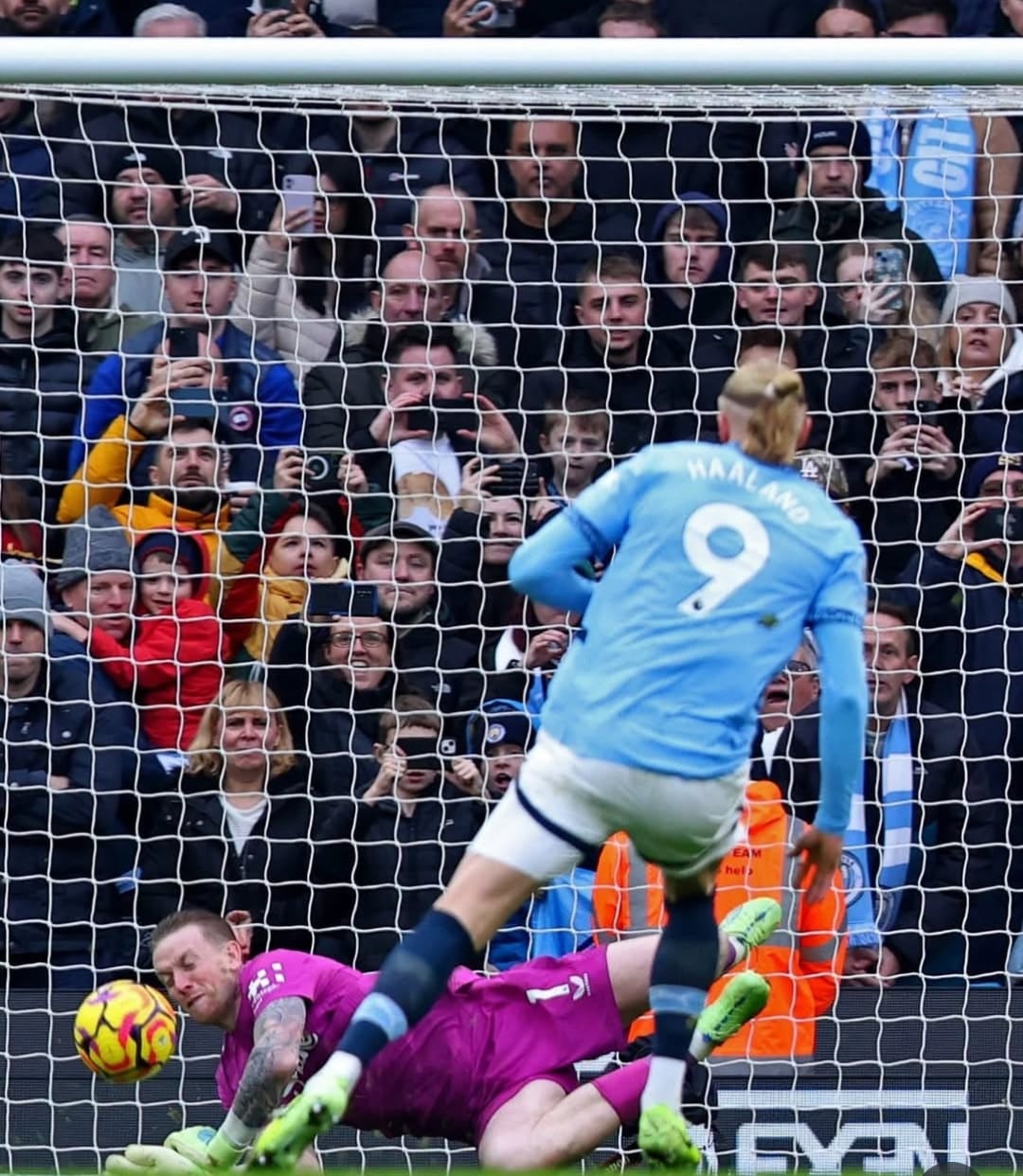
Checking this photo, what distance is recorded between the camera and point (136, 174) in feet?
27.0

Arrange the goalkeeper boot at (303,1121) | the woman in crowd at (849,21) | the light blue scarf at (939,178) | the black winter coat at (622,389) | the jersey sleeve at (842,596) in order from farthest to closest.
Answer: the woman in crowd at (849,21) → the light blue scarf at (939,178) → the black winter coat at (622,389) → the jersey sleeve at (842,596) → the goalkeeper boot at (303,1121)

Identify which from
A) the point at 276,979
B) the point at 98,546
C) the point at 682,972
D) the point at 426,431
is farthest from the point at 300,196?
the point at 682,972

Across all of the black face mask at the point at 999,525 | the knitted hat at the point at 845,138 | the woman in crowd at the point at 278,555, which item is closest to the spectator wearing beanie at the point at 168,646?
the woman in crowd at the point at 278,555

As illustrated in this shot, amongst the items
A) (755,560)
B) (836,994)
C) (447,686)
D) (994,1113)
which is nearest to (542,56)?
(755,560)

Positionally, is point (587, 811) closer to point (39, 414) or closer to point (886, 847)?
point (886, 847)

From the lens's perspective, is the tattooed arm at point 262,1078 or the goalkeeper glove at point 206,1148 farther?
the goalkeeper glove at point 206,1148

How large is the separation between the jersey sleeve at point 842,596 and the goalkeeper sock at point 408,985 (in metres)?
1.00

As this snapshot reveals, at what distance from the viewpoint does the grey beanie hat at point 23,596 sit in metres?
7.58

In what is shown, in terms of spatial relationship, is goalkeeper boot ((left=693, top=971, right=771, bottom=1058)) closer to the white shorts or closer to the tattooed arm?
the tattooed arm

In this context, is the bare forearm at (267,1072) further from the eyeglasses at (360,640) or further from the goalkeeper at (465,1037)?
the eyeglasses at (360,640)

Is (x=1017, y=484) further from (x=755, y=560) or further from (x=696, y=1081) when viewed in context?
(x=755, y=560)

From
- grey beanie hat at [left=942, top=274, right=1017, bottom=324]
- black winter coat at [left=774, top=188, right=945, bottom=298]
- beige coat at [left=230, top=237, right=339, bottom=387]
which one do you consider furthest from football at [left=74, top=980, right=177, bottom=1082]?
grey beanie hat at [left=942, top=274, right=1017, bottom=324]

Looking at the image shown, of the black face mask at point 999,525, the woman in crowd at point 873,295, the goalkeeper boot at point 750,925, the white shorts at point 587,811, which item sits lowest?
the goalkeeper boot at point 750,925

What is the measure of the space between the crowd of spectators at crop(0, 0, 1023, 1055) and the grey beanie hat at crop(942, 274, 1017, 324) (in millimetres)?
17
